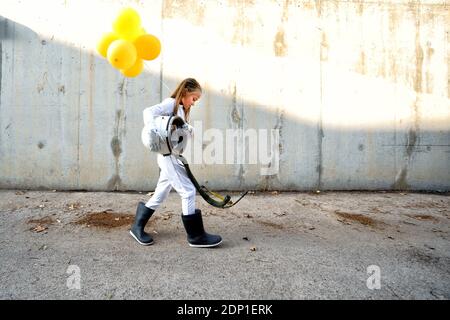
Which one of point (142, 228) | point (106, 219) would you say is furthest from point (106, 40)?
point (106, 219)

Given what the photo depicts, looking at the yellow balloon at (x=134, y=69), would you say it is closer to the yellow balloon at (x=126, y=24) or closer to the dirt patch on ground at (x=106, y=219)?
the yellow balloon at (x=126, y=24)

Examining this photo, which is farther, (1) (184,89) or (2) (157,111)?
(1) (184,89)

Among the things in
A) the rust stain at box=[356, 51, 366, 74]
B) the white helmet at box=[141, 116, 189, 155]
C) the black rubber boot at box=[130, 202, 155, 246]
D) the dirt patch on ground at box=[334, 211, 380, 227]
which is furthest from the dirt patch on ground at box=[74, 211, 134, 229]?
the rust stain at box=[356, 51, 366, 74]

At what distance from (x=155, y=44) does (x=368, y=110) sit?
4.25m

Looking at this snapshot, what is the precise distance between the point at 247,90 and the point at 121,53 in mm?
2879

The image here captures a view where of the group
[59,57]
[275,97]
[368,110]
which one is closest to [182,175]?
[275,97]

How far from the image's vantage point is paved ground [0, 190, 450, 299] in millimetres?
2074

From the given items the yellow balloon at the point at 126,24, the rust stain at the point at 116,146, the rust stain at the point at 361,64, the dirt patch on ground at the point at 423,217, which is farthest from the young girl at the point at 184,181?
the rust stain at the point at 361,64

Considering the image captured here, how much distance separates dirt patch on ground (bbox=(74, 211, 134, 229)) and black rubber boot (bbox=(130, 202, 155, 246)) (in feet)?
1.93

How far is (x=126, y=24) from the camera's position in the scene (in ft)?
9.71

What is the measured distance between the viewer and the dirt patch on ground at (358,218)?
3740 millimetres

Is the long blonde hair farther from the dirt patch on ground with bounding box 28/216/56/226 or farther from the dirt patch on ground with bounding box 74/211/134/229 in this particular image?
the dirt patch on ground with bounding box 28/216/56/226

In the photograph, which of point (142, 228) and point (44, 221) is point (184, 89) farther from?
point (44, 221)

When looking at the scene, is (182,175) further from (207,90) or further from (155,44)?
(207,90)
